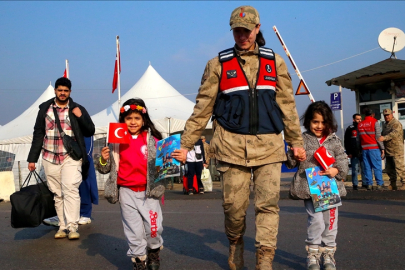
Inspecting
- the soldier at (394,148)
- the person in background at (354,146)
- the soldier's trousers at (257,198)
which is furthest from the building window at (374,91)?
the soldier's trousers at (257,198)

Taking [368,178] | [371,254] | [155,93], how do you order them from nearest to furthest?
1. [371,254]
2. [368,178]
3. [155,93]

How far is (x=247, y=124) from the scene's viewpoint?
3.98 meters

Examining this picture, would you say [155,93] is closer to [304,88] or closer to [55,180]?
[304,88]

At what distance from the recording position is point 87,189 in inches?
312

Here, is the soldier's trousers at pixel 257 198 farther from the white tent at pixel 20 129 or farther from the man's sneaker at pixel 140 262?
the white tent at pixel 20 129

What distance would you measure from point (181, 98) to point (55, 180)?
15943mm

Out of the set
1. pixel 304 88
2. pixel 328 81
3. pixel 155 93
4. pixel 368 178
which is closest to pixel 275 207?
pixel 368 178

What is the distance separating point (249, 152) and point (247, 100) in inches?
16.4

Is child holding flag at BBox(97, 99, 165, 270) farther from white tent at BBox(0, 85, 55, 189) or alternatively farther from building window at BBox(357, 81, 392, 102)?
building window at BBox(357, 81, 392, 102)

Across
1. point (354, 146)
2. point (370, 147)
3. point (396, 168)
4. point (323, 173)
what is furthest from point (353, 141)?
point (323, 173)

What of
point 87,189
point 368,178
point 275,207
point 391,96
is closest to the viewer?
point 275,207

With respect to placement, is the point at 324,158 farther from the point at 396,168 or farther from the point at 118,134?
the point at 396,168

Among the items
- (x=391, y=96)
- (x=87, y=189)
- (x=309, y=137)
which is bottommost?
(x=87, y=189)

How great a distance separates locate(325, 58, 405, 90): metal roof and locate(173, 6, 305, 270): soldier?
11154 mm
